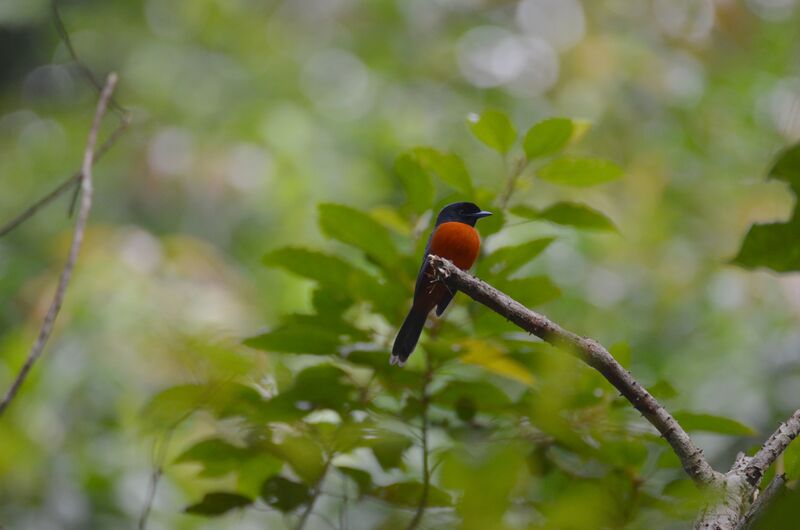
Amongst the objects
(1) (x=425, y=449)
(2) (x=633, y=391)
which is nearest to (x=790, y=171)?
(2) (x=633, y=391)

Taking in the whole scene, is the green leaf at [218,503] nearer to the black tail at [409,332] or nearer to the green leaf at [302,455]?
the green leaf at [302,455]

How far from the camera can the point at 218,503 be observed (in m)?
1.91

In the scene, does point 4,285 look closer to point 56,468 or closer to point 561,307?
point 56,468

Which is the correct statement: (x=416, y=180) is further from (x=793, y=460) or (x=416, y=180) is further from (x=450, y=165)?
(x=793, y=460)

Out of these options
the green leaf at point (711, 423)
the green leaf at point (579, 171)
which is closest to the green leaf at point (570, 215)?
the green leaf at point (579, 171)

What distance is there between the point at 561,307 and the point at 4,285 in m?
3.87

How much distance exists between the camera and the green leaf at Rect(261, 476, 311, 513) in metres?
1.91

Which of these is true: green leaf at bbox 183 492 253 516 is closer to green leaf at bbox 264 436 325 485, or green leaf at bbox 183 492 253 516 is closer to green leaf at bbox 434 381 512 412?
green leaf at bbox 264 436 325 485

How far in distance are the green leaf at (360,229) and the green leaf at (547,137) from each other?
404 mm

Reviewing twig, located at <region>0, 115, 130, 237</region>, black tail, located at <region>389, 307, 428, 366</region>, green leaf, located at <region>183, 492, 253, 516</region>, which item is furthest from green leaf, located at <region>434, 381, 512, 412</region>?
twig, located at <region>0, 115, 130, 237</region>

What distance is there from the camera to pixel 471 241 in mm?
2473

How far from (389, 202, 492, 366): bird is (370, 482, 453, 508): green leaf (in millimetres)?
265

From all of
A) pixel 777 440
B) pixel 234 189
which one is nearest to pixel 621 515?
pixel 777 440

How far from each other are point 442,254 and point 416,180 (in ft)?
1.65
